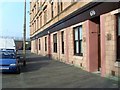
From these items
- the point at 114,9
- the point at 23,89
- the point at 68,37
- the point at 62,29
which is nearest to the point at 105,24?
the point at 114,9

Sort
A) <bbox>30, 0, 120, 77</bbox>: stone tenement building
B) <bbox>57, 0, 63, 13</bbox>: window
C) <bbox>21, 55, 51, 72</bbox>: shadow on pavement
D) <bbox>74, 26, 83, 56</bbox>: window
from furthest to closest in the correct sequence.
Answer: <bbox>57, 0, 63, 13</bbox>: window → <bbox>74, 26, 83, 56</bbox>: window → <bbox>21, 55, 51, 72</bbox>: shadow on pavement → <bbox>30, 0, 120, 77</bbox>: stone tenement building

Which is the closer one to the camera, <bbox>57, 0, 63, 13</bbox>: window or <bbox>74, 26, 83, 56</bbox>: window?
<bbox>74, 26, 83, 56</bbox>: window

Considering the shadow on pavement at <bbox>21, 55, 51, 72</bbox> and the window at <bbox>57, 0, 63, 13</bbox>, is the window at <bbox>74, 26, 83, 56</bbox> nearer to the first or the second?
the shadow on pavement at <bbox>21, 55, 51, 72</bbox>

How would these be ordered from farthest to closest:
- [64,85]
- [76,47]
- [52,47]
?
[52,47] < [76,47] < [64,85]

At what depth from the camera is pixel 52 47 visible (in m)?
37.0

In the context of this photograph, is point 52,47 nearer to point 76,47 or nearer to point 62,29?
point 62,29

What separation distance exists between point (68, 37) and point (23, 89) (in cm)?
1446

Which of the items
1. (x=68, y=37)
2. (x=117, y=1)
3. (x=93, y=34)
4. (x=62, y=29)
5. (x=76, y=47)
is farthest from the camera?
(x=62, y=29)

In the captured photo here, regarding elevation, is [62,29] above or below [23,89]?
above

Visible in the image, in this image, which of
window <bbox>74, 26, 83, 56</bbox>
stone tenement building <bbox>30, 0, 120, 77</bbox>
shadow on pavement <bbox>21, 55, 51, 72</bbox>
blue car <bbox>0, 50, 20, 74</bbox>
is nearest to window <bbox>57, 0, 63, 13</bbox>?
stone tenement building <bbox>30, 0, 120, 77</bbox>

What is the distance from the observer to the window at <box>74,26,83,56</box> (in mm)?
22688

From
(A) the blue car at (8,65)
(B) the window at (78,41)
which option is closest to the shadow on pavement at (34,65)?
(A) the blue car at (8,65)

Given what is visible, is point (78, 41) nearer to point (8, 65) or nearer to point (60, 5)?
point (8, 65)

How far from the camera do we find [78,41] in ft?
76.1
